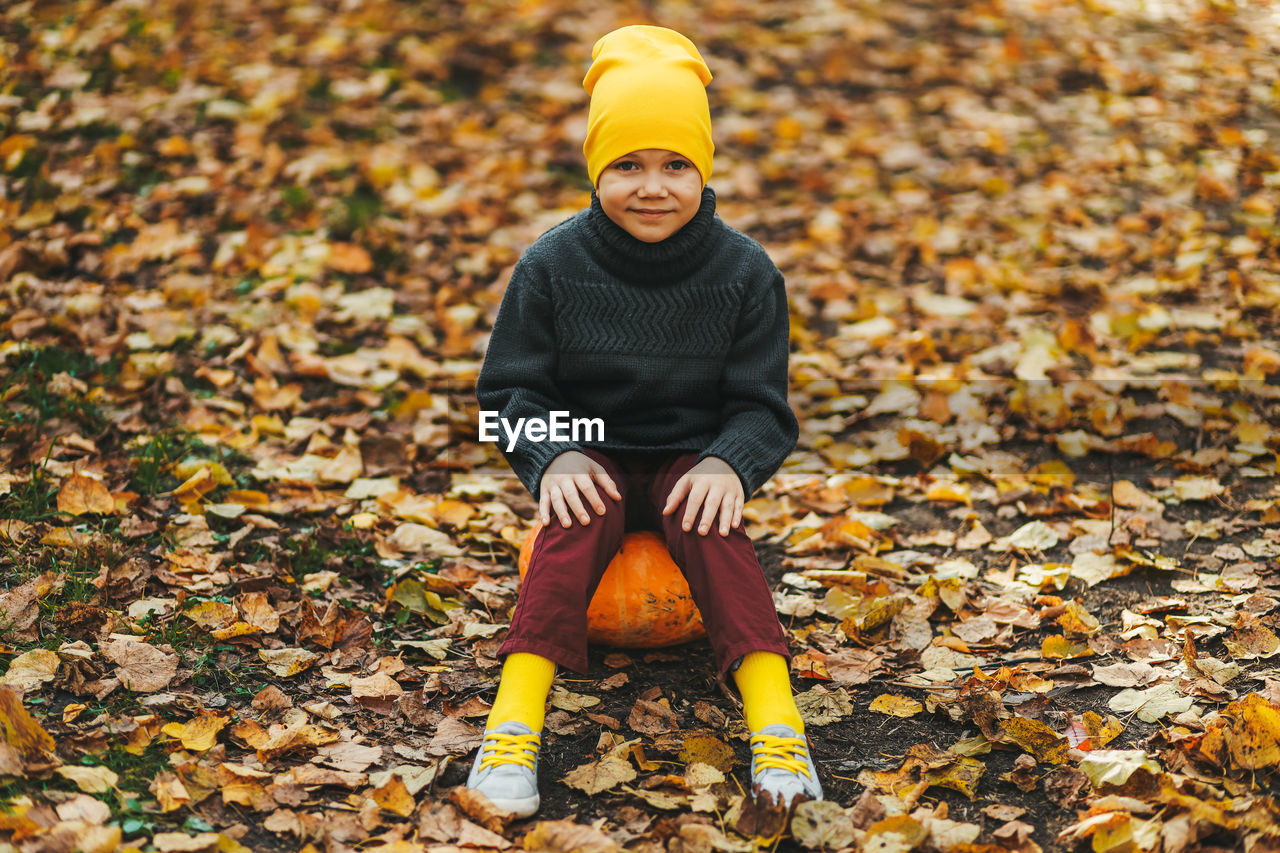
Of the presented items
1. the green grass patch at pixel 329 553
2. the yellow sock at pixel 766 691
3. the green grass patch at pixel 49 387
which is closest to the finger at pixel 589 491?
the yellow sock at pixel 766 691

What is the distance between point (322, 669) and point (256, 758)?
1.28ft

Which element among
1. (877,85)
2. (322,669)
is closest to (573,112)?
(877,85)

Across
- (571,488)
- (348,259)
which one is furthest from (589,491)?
(348,259)

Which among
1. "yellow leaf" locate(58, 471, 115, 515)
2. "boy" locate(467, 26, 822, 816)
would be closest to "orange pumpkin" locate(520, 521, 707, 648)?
"boy" locate(467, 26, 822, 816)

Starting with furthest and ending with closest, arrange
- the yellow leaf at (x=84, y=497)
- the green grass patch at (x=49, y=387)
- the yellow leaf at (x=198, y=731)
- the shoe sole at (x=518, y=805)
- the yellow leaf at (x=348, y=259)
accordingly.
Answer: the yellow leaf at (x=348, y=259)
the green grass patch at (x=49, y=387)
the yellow leaf at (x=84, y=497)
the yellow leaf at (x=198, y=731)
the shoe sole at (x=518, y=805)

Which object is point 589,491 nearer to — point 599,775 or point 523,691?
point 523,691

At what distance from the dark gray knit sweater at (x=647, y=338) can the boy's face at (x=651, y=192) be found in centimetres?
7

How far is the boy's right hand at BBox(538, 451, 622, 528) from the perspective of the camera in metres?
2.43

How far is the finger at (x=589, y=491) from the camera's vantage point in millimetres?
2438

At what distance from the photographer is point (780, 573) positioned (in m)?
3.26

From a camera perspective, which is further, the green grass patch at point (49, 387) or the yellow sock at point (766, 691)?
the green grass patch at point (49, 387)

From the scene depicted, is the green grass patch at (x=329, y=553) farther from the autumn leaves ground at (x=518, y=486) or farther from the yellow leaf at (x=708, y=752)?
the yellow leaf at (x=708, y=752)

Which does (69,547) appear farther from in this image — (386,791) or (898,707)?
(898,707)

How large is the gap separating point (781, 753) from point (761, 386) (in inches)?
35.5
